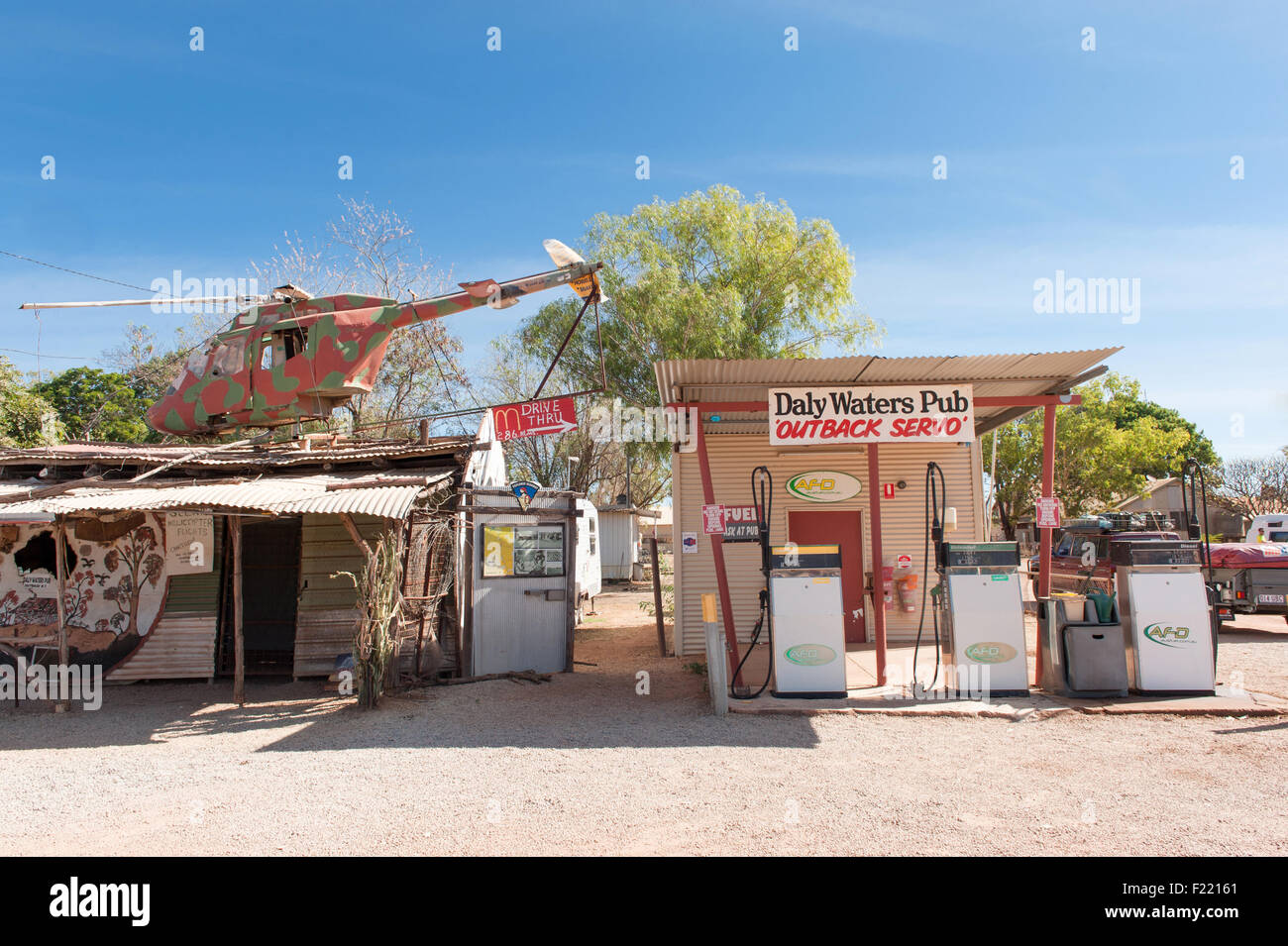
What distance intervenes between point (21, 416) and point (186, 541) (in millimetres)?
13612

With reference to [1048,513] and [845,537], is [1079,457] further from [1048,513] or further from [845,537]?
[1048,513]

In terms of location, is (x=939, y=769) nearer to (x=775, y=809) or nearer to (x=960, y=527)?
(x=775, y=809)

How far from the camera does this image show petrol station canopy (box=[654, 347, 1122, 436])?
8.51 meters

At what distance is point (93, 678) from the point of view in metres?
10.3

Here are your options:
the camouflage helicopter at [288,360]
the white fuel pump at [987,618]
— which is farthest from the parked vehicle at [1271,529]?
the camouflage helicopter at [288,360]

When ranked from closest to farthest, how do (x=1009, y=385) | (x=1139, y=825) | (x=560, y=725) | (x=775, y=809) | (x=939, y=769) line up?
(x=1139, y=825) < (x=775, y=809) < (x=939, y=769) < (x=560, y=725) < (x=1009, y=385)

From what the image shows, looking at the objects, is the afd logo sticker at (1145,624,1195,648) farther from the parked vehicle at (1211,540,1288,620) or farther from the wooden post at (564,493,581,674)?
the wooden post at (564,493,581,674)

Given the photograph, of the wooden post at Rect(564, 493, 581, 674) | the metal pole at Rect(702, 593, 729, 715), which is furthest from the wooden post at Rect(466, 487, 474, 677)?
the metal pole at Rect(702, 593, 729, 715)

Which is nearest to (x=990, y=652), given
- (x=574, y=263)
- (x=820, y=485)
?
(x=820, y=485)

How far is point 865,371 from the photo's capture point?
8945 mm

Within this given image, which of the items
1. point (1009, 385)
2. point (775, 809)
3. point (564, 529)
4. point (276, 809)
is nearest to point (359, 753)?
point (276, 809)

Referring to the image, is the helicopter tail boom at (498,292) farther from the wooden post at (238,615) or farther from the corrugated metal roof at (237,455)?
the wooden post at (238,615)

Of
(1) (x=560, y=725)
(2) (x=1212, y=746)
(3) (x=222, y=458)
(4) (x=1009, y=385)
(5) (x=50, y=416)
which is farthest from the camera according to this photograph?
(5) (x=50, y=416)

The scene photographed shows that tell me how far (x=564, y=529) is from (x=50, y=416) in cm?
1654
